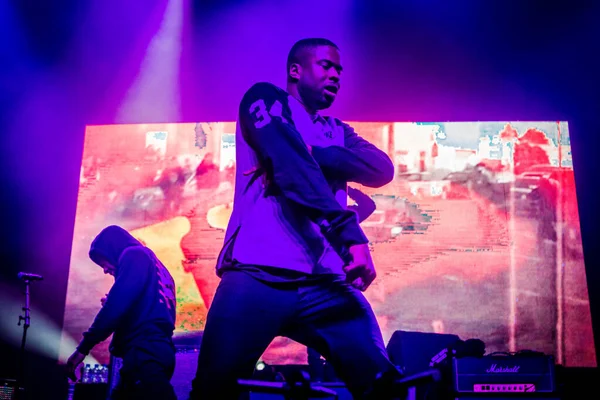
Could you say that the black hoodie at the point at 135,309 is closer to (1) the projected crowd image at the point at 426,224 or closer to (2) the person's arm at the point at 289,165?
(2) the person's arm at the point at 289,165

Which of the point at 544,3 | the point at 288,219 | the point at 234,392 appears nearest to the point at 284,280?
the point at 288,219

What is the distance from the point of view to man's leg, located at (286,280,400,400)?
1527 mm

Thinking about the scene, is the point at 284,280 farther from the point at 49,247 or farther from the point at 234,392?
the point at 49,247

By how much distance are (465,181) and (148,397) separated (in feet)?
12.4

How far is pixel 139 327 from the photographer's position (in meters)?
3.02

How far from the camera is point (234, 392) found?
148cm

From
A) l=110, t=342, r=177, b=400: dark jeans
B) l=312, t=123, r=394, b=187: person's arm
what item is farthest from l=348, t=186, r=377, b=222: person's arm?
l=110, t=342, r=177, b=400: dark jeans

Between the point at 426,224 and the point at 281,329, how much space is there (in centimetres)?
407

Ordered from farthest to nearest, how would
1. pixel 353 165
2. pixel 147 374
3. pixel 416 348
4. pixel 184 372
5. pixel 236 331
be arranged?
pixel 416 348 < pixel 184 372 < pixel 147 374 < pixel 353 165 < pixel 236 331

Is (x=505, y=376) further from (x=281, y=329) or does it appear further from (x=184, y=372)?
(x=281, y=329)

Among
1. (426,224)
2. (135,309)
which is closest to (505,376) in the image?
(426,224)

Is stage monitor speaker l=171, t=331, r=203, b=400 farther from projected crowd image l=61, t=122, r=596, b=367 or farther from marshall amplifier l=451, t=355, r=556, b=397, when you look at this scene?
marshall amplifier l=451, t=355, r=556, b=397

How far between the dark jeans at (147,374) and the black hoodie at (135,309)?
48 millimetres

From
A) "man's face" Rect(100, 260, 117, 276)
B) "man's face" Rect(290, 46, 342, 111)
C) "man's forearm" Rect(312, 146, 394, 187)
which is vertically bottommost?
"man's face" Rect(100, 260, 117, 276)
